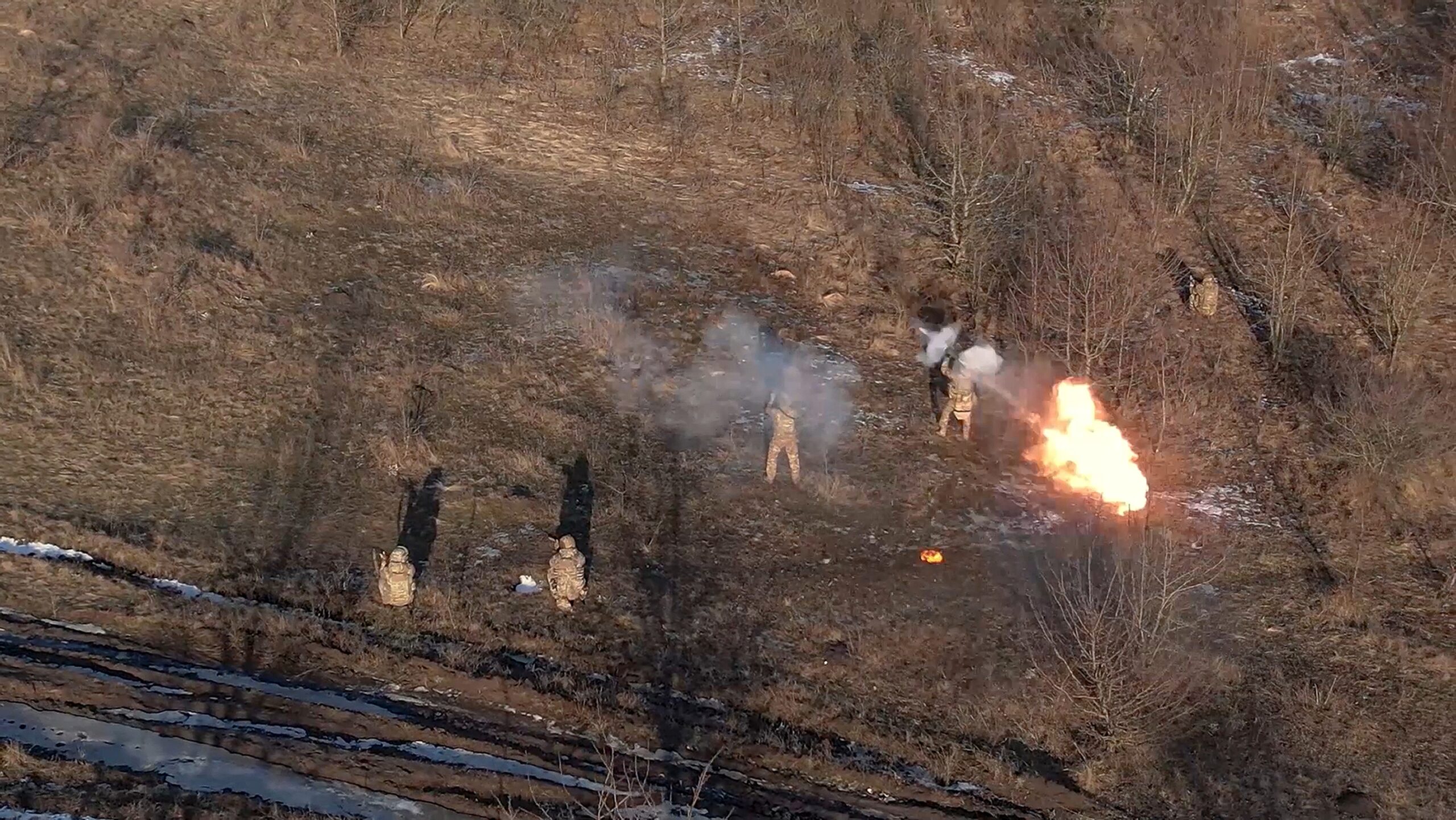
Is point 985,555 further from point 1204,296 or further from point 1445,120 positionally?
point 1445,120

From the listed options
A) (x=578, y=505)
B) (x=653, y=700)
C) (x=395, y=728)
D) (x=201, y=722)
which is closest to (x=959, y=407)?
(x=578, y=505)

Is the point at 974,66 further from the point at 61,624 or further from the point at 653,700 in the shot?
the point at 61,624

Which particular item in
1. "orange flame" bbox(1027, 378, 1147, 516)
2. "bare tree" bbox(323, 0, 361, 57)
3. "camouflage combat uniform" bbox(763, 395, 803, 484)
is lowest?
"camouflage combat uniform" bbox(763, 395, 803, 484)

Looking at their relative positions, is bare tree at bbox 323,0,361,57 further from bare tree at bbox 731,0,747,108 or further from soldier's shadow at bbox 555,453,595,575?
soldier's shadow at bbox 555,453,595,575

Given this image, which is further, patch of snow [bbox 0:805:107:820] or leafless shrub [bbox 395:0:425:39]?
leafless shrub [bbox 395:0:425:39]

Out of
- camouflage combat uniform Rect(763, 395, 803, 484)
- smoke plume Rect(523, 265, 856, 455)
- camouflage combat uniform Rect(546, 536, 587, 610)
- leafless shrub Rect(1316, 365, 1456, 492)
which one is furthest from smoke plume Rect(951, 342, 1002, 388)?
camouflage combat uniform Rect(546, 536, 587, 610)

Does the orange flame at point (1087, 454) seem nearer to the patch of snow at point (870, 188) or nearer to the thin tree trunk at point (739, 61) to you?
the patch of snow at point (870, 188)

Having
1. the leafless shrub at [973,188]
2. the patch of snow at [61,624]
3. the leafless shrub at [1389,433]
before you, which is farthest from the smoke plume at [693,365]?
the patch of snow at [61,624]
